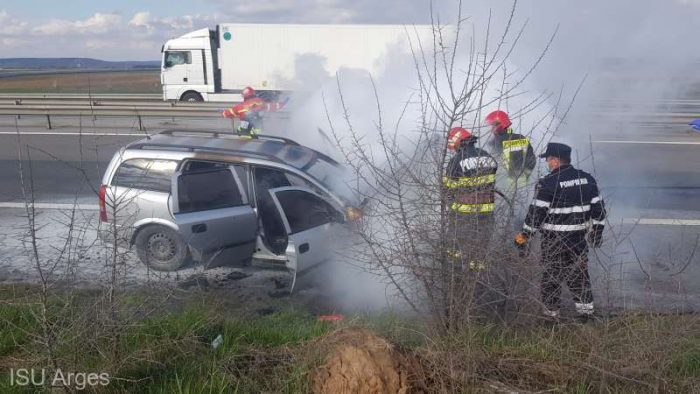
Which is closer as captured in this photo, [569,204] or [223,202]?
[569,204]

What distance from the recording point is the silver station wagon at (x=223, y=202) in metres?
6.03

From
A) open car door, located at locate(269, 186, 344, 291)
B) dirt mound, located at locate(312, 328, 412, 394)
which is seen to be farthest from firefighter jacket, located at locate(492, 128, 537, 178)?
dirt mound, located at locate(312, 328, 412, 394)

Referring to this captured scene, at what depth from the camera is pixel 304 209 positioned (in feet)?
20.0

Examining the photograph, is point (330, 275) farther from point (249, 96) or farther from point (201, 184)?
point (249, 96)

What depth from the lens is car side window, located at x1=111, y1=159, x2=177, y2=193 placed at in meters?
6.45

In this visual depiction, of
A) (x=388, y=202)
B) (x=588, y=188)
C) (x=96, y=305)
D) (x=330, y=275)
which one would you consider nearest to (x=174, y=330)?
(x=96, y=305)

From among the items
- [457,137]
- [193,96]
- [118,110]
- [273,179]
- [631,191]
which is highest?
[193,96]

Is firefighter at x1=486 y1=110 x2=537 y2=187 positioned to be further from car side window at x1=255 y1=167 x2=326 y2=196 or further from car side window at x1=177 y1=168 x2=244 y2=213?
car side window at x1=177 y1=168 x2=244 y2=213

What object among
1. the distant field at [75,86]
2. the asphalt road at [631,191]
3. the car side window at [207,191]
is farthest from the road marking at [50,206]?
the distant field at [75,86]

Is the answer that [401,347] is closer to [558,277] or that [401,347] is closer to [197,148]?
[558,277]

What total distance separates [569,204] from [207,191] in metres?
3.50

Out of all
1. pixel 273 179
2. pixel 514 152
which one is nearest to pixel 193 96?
pixel 273 179

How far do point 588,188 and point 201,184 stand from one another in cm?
370

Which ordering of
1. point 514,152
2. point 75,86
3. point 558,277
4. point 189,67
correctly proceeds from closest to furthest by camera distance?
1. point 558,277
2. point 514,152
3. point 189,67
4. point 75,86
